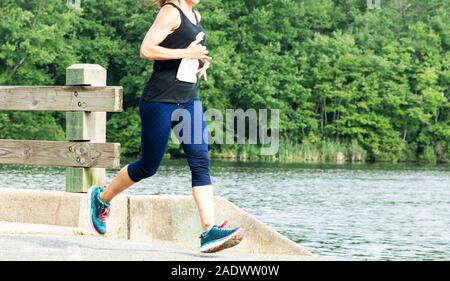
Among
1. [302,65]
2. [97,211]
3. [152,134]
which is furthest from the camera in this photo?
[302,65]

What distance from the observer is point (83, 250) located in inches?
318

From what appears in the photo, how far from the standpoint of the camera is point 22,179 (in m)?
39.0

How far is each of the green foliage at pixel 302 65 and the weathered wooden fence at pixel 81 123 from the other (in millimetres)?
57168

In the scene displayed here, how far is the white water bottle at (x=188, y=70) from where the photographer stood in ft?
26.6

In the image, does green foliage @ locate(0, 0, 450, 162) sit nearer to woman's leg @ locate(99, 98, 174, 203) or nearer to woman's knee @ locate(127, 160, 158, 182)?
woman's knee @ locate(127, 160, 158, 182)

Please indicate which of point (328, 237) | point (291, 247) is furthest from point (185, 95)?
point (328, 237)

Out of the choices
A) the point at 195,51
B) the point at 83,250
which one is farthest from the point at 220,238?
the point at 195,51

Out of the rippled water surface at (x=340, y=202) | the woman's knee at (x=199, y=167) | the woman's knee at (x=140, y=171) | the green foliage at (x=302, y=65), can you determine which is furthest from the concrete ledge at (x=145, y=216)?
the green foliage at (x=302, y=65)

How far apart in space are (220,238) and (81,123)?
8.27 feet

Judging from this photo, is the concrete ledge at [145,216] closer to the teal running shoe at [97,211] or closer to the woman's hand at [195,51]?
the teal running shoe at [97,211]

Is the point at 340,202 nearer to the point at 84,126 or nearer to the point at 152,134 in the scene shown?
the point at 84,126

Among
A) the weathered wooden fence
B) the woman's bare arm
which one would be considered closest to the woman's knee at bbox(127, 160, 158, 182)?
the woman's bare arm

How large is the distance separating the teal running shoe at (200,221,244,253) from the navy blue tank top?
34.6 inches
